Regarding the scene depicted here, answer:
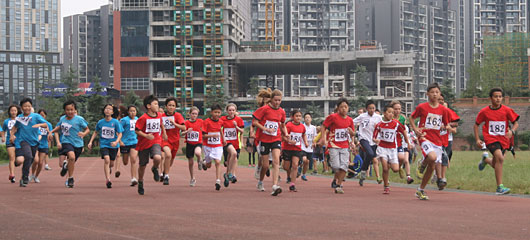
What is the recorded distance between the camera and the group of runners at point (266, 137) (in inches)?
538

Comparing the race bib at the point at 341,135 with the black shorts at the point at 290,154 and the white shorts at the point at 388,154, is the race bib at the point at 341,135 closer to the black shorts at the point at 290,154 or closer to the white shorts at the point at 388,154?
the white shorts at the point at 388,154

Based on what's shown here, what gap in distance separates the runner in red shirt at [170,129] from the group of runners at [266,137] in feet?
0.07

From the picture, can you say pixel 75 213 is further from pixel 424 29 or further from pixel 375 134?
pixel 424 29

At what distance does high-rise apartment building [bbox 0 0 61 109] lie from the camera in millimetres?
193375

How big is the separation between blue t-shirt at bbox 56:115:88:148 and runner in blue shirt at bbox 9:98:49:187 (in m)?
0.79

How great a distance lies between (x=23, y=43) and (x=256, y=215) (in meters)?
196

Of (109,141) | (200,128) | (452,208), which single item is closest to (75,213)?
(452,208)

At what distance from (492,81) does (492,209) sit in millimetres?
110912

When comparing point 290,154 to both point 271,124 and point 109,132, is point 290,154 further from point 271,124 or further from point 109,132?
point 109,132

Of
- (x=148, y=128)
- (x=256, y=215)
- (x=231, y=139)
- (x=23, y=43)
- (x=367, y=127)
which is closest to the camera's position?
(x=256, y=215)

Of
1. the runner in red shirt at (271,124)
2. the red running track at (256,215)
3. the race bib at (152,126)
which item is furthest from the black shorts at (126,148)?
the runner in red shirt at (271,124)

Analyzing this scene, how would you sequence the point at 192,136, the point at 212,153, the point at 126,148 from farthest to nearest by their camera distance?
the point at 192,136
the point at 126,148
the point at 212,153

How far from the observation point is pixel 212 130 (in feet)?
55.1

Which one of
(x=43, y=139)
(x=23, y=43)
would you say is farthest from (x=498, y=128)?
(x=23, y=43)
